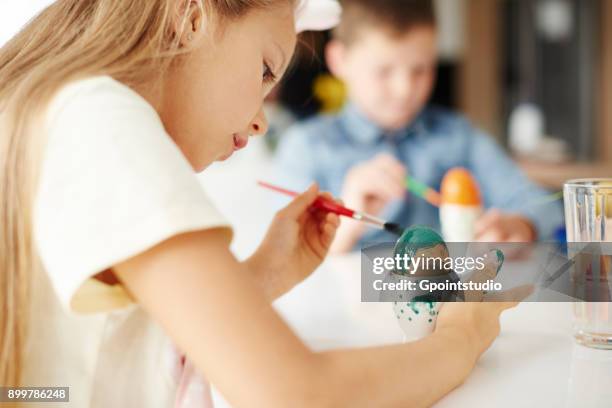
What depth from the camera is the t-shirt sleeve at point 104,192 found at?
0.47 meters

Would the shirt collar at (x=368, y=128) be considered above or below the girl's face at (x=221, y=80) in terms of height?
below

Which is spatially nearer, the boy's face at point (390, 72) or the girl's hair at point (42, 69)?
the girl's hair at point (42, 69)

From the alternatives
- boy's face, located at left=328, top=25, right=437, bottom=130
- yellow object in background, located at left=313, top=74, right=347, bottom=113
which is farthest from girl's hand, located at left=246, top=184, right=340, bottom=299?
yellow object in background, located at left=313, top=74, right=347, bottom=113

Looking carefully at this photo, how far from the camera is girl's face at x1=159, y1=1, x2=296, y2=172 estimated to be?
2.03 feet

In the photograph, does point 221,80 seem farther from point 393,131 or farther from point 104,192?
point 393,131

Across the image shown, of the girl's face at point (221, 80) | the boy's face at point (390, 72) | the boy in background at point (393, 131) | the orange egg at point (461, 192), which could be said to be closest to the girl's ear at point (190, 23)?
the girl's face at point (221, 80)

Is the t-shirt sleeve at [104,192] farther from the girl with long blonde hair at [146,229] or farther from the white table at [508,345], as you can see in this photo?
the white table at [508,345]

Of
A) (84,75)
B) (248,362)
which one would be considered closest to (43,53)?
(84,75)

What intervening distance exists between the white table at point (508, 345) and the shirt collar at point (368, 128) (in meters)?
0.74

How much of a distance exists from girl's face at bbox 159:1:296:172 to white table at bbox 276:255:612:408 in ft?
0.76

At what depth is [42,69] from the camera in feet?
1.84

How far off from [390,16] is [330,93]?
106cm

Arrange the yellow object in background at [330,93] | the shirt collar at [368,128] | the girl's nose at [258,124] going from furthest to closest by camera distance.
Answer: the yellow object in background at [330,93] → the shirt collar at [368,128] → the girl's nose at [258,124]

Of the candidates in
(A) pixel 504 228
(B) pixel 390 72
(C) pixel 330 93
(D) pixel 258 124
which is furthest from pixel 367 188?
(C) pixel 330 93
